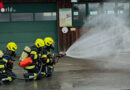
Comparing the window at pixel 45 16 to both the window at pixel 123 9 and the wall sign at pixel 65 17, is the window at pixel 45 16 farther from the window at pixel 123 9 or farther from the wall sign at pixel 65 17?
the window at pixel 123 9

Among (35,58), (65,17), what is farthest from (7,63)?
(65,17)

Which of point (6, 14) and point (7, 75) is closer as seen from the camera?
point (7, 75)

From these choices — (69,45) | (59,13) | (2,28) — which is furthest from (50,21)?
Answer: (2,28)

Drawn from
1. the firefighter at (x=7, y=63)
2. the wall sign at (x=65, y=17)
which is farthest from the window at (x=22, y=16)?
the firefighter at (x=7, y=63)

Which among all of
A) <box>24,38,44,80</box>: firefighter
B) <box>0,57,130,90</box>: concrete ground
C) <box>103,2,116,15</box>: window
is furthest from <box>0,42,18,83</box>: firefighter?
<box>103,2,116,15</box>: window

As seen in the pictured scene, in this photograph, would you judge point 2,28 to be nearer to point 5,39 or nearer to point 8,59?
point 5,39

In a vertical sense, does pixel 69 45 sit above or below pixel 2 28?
below

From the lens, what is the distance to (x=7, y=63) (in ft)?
25.2

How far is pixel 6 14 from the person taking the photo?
16891mm

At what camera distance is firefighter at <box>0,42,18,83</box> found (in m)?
7.44

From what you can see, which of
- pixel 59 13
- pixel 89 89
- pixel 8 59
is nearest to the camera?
pixel 89 89

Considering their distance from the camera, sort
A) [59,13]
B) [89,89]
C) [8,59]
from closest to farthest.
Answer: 1. [89,89]
2. [8,59]
3. [59,13]

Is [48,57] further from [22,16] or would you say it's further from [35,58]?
[22,16]

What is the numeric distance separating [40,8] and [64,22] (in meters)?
1.92
